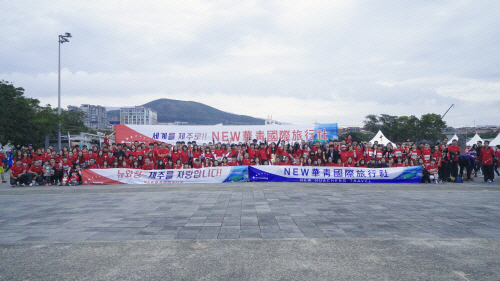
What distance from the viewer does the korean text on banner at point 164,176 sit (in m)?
11.9

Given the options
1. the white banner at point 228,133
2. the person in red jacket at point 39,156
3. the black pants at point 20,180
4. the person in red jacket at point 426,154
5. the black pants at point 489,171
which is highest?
the white banner at point 228,133

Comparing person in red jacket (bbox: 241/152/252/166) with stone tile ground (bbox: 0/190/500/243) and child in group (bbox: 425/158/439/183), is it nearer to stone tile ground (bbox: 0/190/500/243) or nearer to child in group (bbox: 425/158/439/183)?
stone tile ground (bbox: 0/190/500/243)

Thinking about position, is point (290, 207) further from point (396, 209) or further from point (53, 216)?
point (53, 216)

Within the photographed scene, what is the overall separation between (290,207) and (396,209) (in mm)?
2355

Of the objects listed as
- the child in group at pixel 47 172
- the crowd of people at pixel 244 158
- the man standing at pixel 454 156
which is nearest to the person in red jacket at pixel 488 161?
the crowd of people at pixel 244 158

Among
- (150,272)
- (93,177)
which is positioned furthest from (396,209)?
(93,177)

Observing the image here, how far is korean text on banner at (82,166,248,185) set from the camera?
39.2ft

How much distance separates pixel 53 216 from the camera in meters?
5.89

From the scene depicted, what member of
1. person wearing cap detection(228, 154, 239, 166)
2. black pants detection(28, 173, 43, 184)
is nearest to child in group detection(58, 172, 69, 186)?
black pants detection(28, 173, 43, 184)

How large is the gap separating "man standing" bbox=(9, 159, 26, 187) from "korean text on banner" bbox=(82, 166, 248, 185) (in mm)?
2446

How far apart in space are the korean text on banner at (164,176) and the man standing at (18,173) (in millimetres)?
2446

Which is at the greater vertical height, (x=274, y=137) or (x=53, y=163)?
(x=274, y=137)

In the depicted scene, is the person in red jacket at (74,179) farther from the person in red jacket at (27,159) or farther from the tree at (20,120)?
the tree at (20,120)

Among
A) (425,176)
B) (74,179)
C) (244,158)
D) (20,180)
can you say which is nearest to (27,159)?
(20,180)
